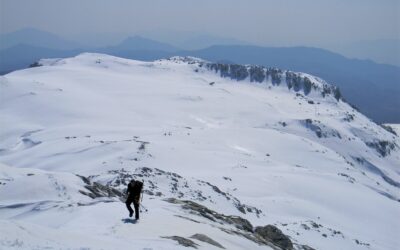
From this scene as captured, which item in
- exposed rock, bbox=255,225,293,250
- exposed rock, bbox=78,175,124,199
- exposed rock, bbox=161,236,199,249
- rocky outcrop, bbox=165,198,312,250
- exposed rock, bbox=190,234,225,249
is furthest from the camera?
exposed rock, bbox=255,225,293,250

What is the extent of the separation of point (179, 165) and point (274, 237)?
38415 mm

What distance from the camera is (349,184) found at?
255 ft

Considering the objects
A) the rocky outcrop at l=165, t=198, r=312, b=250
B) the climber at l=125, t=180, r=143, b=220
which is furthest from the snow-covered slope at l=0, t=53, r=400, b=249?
the climber at l=125, t=180, r=143, b=220

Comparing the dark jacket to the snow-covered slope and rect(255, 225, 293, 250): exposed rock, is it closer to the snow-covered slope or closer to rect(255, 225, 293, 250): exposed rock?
the snow-covered slope

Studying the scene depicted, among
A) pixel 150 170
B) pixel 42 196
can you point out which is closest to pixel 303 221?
pixel 150 170

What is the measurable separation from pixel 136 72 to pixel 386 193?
12400 centimetres

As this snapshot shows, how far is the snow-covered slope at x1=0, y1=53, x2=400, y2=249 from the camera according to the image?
21.8 metres

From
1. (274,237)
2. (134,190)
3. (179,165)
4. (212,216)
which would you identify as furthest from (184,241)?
(179,165)

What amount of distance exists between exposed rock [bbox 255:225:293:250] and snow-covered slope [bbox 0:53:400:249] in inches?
55.6

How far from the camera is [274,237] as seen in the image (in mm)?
29656

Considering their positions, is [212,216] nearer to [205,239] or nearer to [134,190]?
[205,239]

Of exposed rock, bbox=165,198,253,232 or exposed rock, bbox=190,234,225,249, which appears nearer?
exposed rock, bbox=190,234,225,249

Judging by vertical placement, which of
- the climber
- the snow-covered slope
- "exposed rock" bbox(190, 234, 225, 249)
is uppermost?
the climber

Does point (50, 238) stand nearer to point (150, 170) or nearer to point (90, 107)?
point (150, 170)
